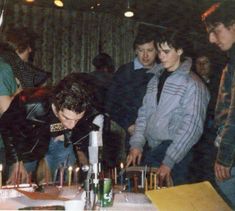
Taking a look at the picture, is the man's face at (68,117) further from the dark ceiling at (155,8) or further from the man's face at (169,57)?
the dark ceiling at (155,8)

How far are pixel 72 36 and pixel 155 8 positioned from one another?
1.94 ft

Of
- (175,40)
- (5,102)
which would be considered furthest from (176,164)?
(5,102)

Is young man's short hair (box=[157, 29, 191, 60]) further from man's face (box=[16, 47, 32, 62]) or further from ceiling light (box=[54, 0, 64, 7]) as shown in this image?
man's face (box=[16, 47, 32, 62])

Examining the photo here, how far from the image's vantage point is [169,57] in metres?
2.50

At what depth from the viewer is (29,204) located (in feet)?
4.31

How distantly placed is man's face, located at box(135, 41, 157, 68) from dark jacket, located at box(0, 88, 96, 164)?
665 millimetres

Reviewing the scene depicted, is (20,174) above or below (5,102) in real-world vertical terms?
below

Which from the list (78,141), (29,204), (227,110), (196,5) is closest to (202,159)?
(227,110)

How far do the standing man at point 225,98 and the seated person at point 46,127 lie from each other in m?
0.70

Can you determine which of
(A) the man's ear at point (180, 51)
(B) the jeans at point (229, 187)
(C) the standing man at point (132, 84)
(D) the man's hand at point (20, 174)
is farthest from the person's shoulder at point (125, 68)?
(B) the jeans at point (229, 187)

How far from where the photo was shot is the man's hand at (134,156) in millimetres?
2510

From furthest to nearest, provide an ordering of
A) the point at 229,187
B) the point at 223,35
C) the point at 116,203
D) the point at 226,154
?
the point at 223,35, the point at 229,187, the point at 226,154, the point at 116,203

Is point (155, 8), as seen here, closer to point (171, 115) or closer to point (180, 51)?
point (180, 51)

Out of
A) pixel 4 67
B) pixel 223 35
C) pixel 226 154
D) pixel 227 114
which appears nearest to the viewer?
pixel 226 154
